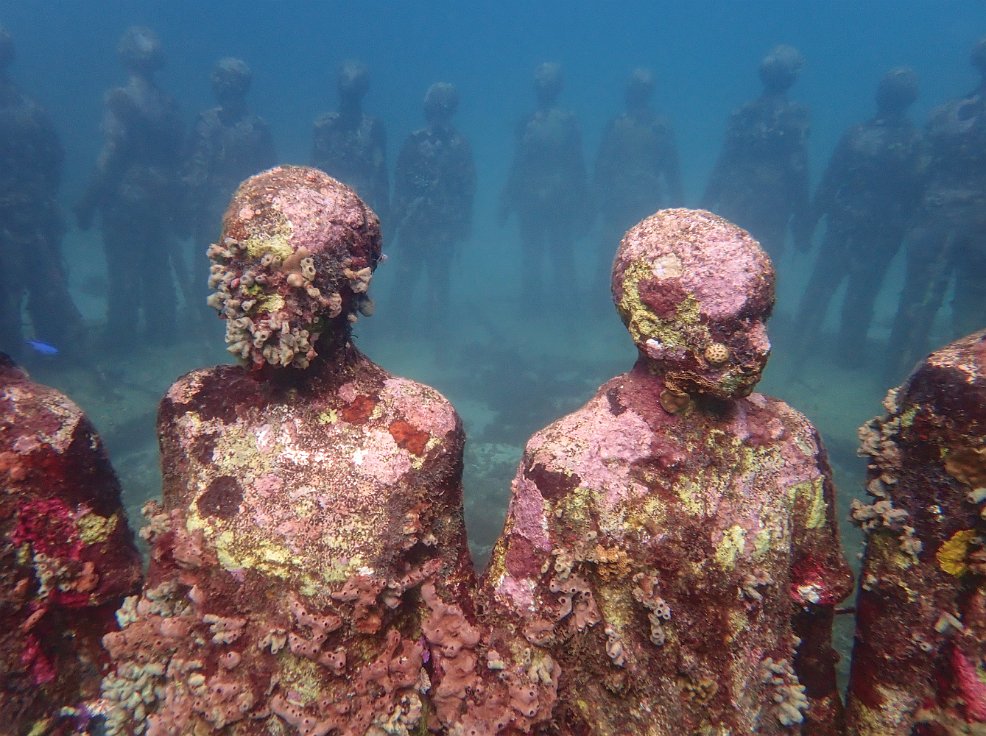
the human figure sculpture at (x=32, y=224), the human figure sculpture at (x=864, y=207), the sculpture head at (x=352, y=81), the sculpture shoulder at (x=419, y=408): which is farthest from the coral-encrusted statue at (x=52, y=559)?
the human figure sculpture at (x=864, y=207)

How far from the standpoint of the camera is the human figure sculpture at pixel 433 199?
1675 cm

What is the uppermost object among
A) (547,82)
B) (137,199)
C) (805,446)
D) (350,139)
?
(547,82)

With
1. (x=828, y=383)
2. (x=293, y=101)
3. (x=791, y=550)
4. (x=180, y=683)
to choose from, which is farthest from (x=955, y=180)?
(x=293, y=101)

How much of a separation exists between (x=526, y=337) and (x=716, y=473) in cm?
1584

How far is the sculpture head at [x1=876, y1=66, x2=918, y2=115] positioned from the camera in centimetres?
1344

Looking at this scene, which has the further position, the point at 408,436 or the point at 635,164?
the point at 635,164

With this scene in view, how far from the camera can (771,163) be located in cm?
1549

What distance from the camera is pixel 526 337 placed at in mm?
18031

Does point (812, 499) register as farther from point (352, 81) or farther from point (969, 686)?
point (352, 81)

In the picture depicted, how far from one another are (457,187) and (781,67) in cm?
1001

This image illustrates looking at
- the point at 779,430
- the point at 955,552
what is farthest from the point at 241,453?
the point at 955,552

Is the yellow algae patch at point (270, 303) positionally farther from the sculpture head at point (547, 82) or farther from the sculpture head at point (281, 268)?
the sculpture head at point (547, 82)

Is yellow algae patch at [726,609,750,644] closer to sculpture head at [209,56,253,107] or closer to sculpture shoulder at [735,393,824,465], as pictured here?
sculpture shoulder at [735,393,824,465]

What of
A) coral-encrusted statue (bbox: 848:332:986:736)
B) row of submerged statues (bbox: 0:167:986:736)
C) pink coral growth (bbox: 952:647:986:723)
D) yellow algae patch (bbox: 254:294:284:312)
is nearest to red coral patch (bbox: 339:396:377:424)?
row of submerged statues (bbox: 0:167:986:736)
